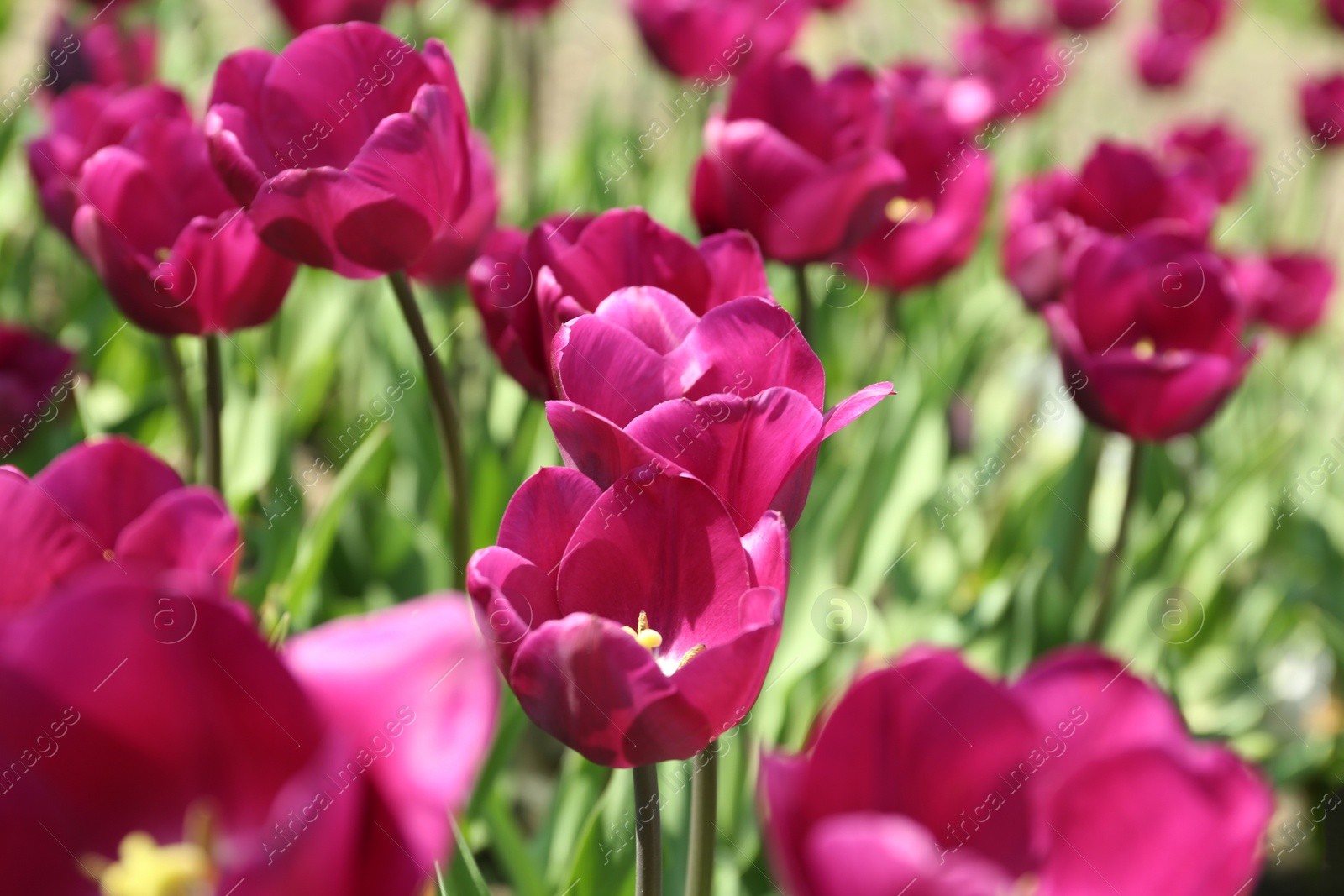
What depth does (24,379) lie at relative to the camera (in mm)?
1322

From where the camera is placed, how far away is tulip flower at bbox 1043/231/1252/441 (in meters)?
1.17

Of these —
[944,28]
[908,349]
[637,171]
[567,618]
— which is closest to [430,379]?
[567,618]

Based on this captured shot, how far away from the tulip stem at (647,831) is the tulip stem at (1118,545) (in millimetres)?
798

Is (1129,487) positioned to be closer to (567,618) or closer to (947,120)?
(947,120)

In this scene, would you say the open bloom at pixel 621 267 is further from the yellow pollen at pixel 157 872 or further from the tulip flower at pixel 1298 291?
the tulip flower at pixel 1298 291

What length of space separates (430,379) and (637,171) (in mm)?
1693

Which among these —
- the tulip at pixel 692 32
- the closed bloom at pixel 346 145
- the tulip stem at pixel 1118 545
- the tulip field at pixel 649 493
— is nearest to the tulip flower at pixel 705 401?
the tulip field at pixel 649 493

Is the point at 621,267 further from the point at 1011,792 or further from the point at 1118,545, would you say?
the point at 1118,545

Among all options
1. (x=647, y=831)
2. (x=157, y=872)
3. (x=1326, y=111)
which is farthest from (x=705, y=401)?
(x=1326, y=111)

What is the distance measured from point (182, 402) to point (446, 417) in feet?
1.25

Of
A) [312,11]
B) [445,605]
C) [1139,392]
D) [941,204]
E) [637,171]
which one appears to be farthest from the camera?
[637,171]

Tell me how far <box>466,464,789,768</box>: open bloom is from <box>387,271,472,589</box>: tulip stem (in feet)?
1.27

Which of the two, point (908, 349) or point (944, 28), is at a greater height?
point (908, 349)

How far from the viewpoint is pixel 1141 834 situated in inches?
17.1
